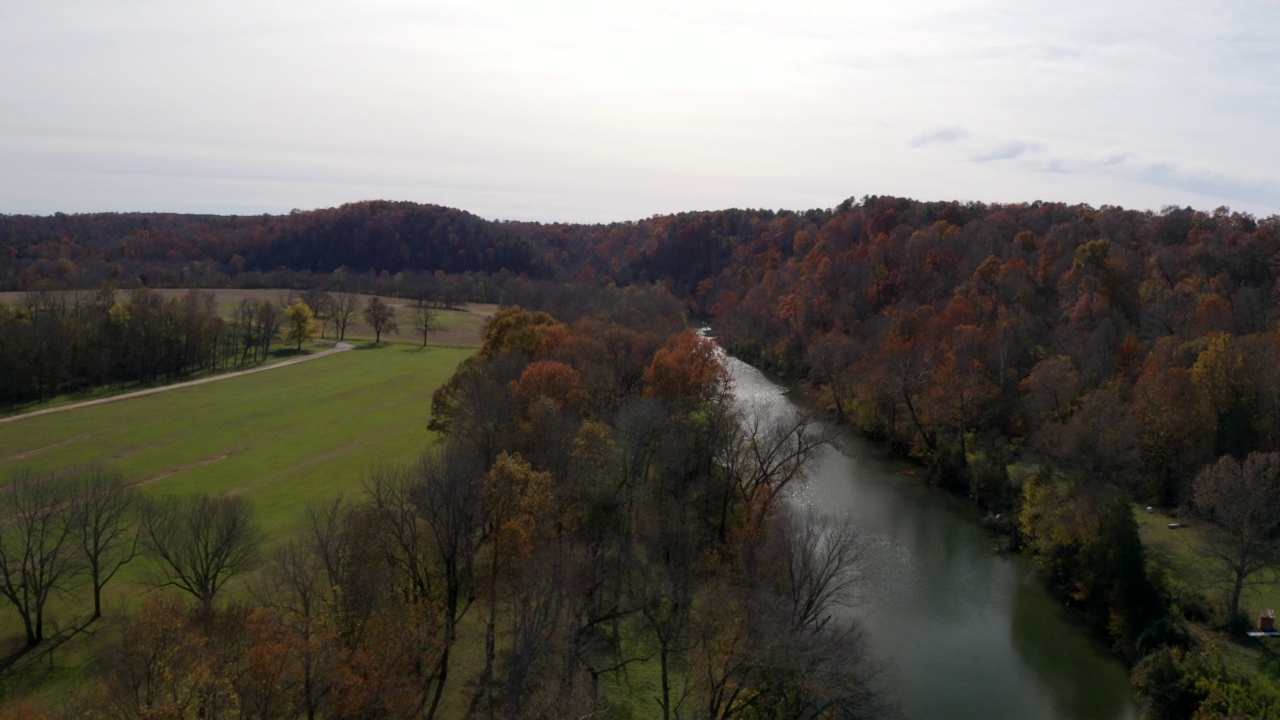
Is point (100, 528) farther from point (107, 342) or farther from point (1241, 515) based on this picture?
point (107, 342)

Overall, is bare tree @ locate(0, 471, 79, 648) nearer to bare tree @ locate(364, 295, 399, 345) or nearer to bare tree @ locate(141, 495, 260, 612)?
bare tree @ locate(141, 495, 260, 612)

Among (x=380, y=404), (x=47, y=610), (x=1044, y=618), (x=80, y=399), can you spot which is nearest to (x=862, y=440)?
(x=1044, y=618)

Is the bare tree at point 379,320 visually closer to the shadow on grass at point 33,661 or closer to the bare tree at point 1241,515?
the shadow on grass at point 33,661

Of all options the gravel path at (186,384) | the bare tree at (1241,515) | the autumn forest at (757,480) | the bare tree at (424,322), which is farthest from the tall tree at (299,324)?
the bare tree at (1241,515)

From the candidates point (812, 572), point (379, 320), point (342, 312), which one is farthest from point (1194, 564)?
point (342, 312)

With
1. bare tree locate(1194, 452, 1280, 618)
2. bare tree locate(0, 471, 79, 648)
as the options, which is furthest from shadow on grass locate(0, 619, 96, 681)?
bare tree locate(1194, 452, 1280, 618)

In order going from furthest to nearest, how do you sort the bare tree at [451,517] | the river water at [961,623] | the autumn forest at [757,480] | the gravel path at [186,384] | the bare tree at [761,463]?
the gravel path at [186,384], the bare tree at [761,463], the river water at [961,623], the bare tree at [451,517], the autumn forest at [757,480]
